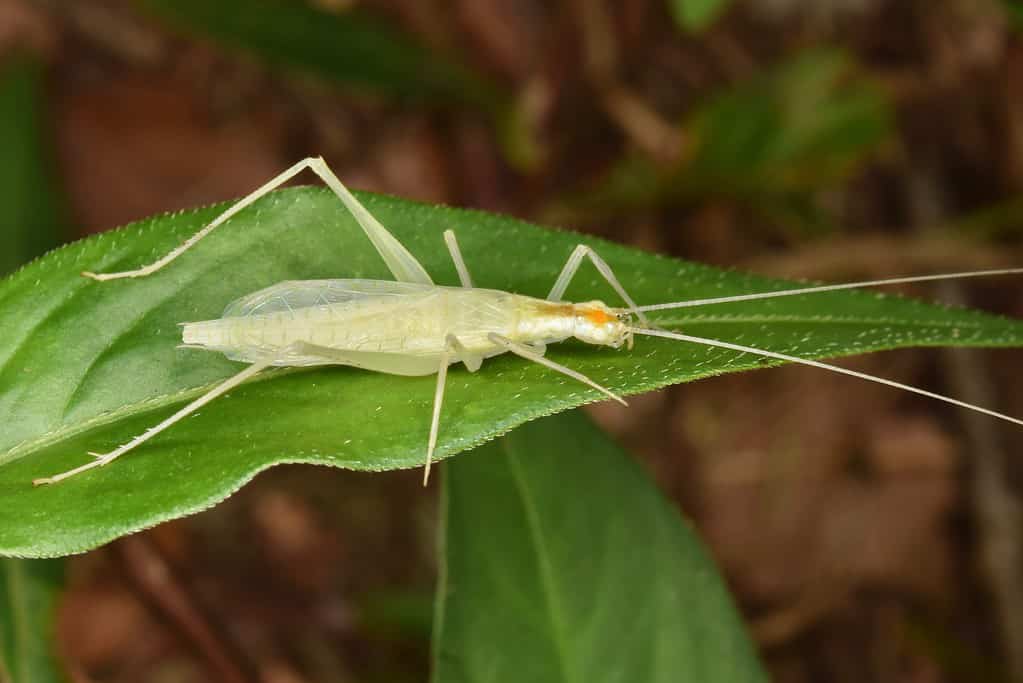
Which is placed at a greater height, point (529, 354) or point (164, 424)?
point (529, 354)

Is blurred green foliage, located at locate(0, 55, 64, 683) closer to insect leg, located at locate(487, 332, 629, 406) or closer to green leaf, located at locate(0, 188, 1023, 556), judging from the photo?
green leaf, located at locate(0, 188, 1023, 556)

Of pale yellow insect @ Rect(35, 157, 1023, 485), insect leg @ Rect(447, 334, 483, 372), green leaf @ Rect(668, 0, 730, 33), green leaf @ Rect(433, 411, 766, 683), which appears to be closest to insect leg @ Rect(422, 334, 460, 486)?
pale yellow insect @ Rect(35, 157, 1023, 485)

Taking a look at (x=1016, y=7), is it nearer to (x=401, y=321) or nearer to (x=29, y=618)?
(x=401, y=321)

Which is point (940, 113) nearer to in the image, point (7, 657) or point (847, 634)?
point (847, 634)

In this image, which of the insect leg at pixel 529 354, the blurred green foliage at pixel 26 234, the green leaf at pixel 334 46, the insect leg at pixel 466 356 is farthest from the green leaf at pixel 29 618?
the green leaf at pixel 334 46

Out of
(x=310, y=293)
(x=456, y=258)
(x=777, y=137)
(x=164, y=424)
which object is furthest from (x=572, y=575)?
(x=777, y=137)

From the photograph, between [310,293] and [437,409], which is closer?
[437,409]
